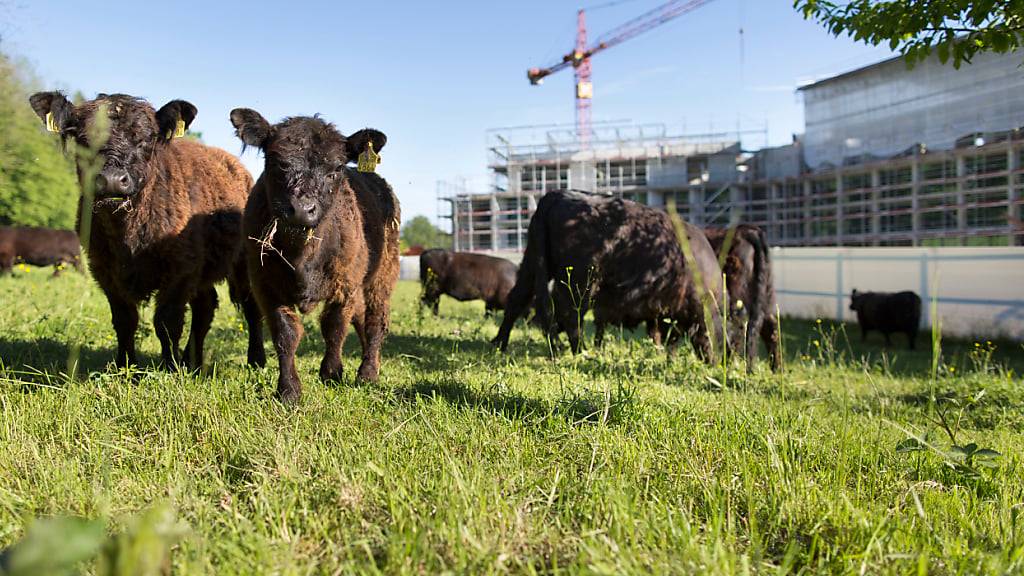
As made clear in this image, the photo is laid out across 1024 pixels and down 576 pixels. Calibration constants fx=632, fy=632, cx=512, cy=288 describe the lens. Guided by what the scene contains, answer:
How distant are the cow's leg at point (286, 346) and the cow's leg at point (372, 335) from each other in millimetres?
741

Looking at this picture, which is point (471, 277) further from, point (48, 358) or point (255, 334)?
point (48, 358)

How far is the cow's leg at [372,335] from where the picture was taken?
4789mm

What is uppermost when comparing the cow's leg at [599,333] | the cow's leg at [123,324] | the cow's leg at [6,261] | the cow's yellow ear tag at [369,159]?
the cow's yellow ear tag at [369,159]

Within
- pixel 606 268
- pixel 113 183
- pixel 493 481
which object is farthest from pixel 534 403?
pixel 606 268

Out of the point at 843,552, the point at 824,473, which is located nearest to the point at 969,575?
the point at 843,552

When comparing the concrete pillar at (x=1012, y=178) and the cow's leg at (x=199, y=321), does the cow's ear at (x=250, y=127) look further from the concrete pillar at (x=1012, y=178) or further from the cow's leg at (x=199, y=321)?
the concrete pillar at (x=1012, y=178)

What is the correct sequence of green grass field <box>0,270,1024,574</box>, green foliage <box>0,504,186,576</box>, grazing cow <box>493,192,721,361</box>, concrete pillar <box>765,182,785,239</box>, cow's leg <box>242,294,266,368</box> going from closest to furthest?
green foliage <box>0,504,186,576</box>, green grass field <box>0,270,1024,574</box>, cow's leg <box>242,294,266,368</box>, grazing cow <box>493,192,721,361</box>, concrete pillar <box>765,182,785,239</box>

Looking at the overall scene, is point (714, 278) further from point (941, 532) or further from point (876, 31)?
point (941, 532)

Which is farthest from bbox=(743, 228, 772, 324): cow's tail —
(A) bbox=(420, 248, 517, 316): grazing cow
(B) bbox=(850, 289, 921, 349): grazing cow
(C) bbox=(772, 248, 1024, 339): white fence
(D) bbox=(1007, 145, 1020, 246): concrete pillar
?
(D) bbox=(1007, 145, 1020, 246): concrete pillar

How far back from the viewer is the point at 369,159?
178 inches

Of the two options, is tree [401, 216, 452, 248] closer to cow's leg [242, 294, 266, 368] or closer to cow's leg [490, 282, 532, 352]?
cow's leg [490, 282, 532, 352]

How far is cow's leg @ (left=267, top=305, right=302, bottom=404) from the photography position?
3.79m

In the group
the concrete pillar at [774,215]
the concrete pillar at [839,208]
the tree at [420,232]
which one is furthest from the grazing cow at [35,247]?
the tree at [420,232]

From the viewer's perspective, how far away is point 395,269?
5.93 metres
